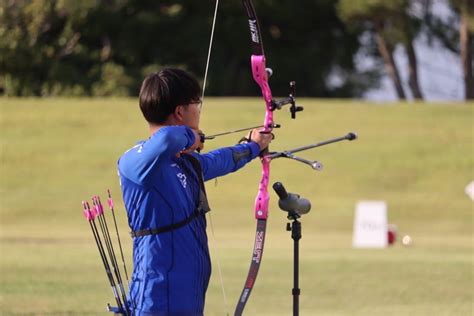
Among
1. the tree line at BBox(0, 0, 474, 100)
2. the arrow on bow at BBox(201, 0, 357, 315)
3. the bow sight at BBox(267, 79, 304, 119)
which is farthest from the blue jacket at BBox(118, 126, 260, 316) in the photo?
the tree line at BBox(0, 0, 474, 100)

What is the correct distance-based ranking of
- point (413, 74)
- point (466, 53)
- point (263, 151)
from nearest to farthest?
point (263, 151) → point (466, 53) → point (413, 74)

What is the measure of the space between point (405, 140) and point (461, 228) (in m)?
7.29

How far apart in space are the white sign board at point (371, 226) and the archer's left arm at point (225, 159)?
1842 centimetres

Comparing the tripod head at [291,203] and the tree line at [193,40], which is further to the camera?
the tree line at [193,40]

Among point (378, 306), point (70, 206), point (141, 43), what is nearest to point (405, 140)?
point (70, 206)

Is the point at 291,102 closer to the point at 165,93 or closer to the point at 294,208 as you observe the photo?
the point at 294,208

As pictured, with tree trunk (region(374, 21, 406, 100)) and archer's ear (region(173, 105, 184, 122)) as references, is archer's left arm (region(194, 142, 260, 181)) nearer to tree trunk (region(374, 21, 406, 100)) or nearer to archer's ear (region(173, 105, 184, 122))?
archer's ear (region(173, 105, 184, 122))

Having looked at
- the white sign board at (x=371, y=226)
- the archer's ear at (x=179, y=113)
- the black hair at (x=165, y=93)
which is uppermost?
the black hair at (x=165, y=93)

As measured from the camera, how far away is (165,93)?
16.6ft

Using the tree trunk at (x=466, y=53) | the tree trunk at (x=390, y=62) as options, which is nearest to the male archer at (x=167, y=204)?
the tree trunk at (x=466, y=53)

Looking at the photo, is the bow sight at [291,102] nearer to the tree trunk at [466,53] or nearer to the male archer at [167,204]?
the male archer at [167,204]

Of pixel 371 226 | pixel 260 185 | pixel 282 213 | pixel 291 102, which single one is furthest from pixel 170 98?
pixel 282 213

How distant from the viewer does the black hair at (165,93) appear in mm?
5074

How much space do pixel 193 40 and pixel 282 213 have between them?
16.3m
